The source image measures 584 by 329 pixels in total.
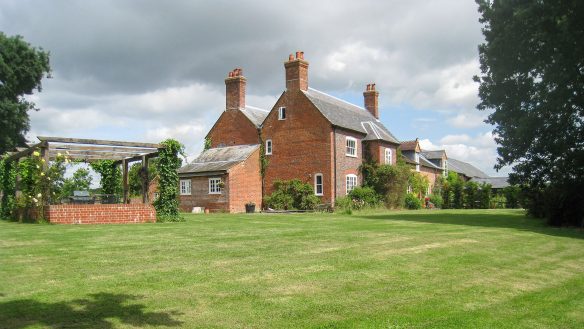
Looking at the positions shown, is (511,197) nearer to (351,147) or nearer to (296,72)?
(351,147)

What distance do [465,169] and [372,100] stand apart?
3738 centimetres

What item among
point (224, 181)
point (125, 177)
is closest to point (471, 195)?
point (224, 181)

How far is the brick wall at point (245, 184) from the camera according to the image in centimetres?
3628

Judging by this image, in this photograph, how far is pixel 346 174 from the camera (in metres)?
38.1

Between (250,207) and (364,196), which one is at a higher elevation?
(364,196)

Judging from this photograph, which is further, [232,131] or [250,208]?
[232,131]

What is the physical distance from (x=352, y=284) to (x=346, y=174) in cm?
3055

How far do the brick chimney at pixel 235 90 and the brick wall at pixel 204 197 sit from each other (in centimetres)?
780

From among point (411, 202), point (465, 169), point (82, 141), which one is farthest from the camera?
point (465, 169)

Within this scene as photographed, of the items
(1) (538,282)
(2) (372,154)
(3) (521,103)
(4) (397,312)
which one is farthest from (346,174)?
(4) (397,312)

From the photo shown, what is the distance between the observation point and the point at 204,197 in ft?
123

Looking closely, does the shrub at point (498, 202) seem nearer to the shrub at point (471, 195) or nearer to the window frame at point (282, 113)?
the shrub at point (471, 195)

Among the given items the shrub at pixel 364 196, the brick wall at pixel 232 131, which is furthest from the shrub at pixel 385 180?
the brick wall at pixel 232 131

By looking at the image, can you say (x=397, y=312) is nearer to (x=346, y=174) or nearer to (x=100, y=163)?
(x=100, y=163)
